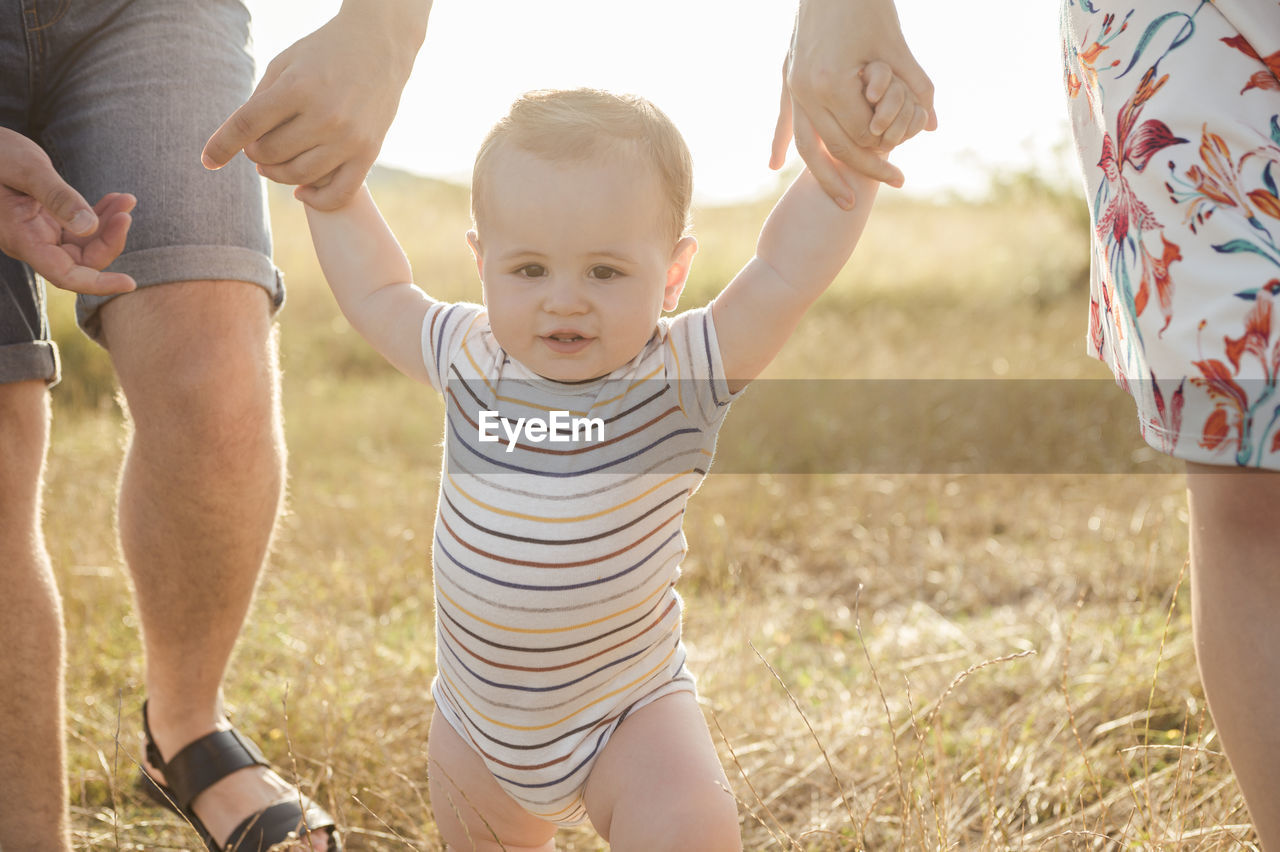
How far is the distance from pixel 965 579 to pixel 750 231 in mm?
8436

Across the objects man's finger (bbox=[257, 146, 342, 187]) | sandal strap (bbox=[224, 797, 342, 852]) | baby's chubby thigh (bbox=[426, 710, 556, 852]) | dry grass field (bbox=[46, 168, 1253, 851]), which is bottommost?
dry grass field (bbox=[46, 168, 1253, 851])

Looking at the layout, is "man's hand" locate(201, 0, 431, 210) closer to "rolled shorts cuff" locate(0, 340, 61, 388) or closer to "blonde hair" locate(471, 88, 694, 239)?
"blonde hair" locate(471, 88, 694, 239)

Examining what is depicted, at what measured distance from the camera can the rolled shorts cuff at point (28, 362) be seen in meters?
1.80

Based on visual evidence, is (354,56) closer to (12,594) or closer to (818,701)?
(12,594)

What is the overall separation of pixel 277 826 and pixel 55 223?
3.63 ft

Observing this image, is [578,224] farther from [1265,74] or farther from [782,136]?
[1265,74]

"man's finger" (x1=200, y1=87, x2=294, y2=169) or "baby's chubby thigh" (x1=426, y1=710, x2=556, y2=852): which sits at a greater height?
"man's finger" (x1=200, y1=87, x2=294, y2=169)

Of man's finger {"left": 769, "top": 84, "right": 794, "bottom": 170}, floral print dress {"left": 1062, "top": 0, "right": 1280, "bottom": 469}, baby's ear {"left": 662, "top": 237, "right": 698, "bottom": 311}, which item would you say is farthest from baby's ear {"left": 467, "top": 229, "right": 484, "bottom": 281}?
floral print dress {"left": 1062, "top": 0, "right": 1280, "bottom": 469}

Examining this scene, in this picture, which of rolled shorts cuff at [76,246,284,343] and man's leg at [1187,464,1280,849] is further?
rolled shorts cuff at [76,246,284,343]

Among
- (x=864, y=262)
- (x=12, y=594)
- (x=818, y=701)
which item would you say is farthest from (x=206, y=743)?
(x=864, y=262)

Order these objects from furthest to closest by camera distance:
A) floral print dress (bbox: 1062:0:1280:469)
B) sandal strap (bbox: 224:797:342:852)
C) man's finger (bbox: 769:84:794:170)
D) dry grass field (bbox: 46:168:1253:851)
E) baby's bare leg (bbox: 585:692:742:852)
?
dry grass field (bbox: 46:168:1253:851), sandal strap (bbox: 224:797:342:852), man's finger (bbox: 769:84:794:170), baby's bare leg (bbox: 585:692:742:852), floral print dress (bbox: 1062:0:1280:469)

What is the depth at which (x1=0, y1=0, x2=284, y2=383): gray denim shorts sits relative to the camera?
71.2 inches

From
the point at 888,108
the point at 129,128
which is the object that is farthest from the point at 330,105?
the point at 888,108

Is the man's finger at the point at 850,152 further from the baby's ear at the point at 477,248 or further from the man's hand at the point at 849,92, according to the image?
the baby's ear at the point at 477,248
